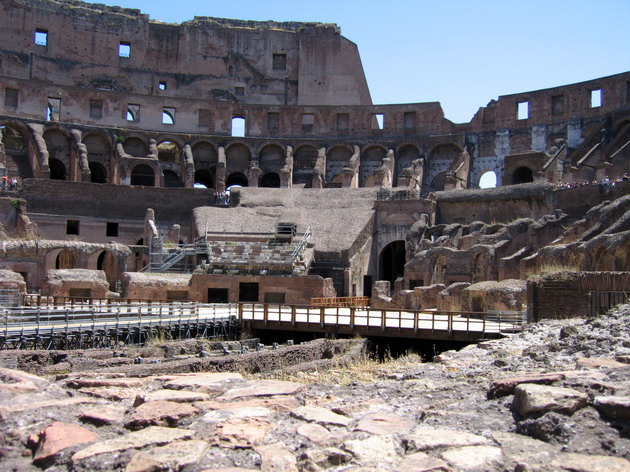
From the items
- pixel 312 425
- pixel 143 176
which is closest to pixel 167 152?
pixel 143 176

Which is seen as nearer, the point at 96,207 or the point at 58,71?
the point at 96,207

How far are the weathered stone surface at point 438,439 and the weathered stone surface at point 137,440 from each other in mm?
1742

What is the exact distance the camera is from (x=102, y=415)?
586cm

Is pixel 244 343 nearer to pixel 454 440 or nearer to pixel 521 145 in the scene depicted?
Answer: pixel 454 440

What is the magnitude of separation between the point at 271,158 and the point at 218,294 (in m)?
21.5

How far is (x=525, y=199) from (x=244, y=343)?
23048 mm

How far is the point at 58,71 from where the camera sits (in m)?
52.2

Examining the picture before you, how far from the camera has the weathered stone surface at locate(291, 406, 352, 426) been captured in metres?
5.84

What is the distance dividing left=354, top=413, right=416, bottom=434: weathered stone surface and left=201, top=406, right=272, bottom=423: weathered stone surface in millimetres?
862

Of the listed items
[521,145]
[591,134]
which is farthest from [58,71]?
→ [591,134]

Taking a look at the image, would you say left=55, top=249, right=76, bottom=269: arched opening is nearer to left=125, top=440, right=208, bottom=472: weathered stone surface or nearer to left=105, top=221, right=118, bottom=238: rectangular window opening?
left=105, top=221, right=118, bottom=238: rectangular window opening

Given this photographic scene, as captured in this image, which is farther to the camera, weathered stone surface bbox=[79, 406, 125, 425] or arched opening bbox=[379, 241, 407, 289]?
arched opening bbox=[379, 241, 407, 289]

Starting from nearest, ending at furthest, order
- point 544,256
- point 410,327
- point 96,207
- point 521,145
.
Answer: point 410,327, point 544,256, point 96,207, point 521,145

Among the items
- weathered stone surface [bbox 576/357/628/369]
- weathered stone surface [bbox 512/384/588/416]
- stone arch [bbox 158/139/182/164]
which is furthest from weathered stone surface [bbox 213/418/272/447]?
stone arch [bbox 158/139/182/164]
